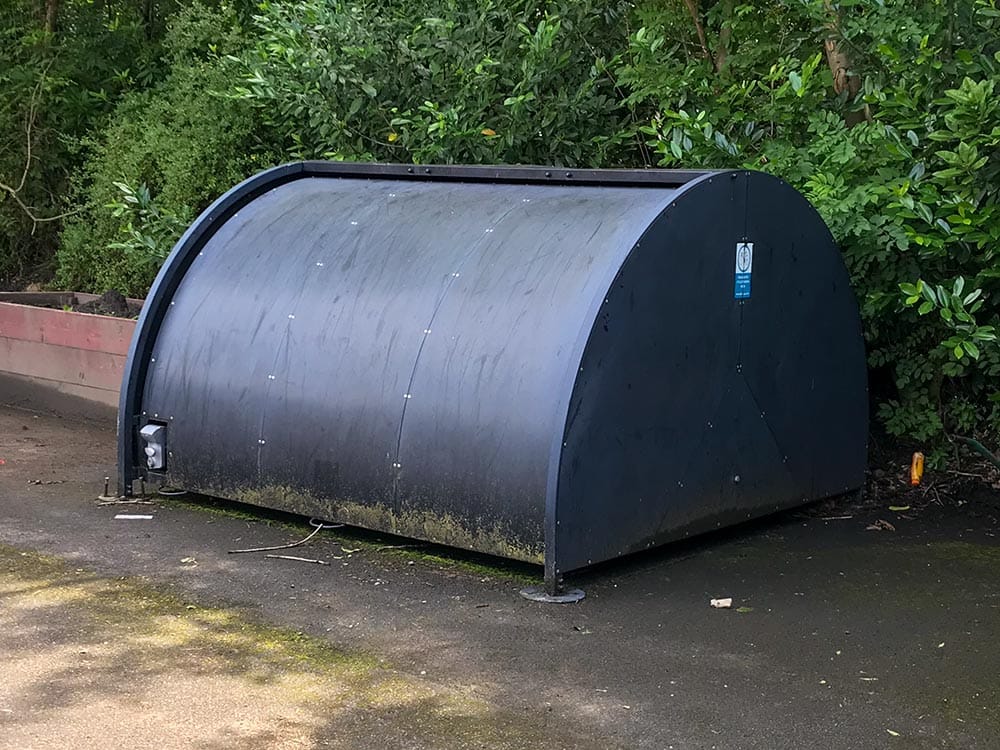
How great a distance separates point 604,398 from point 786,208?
4.97 ft

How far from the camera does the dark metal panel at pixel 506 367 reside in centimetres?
564

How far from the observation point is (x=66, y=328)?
31.7 feet

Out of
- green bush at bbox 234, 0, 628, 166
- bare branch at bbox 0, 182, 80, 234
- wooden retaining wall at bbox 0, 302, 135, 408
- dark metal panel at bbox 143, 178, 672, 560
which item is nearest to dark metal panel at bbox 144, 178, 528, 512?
dark metal panel at bbox 143, 178, 672, 560

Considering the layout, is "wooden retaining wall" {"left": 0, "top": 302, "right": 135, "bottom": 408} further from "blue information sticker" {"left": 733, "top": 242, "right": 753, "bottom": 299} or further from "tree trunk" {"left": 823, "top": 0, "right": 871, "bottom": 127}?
"tree trunk" {"left": 823, "top": 0, "right": 871, "bottom": 127}

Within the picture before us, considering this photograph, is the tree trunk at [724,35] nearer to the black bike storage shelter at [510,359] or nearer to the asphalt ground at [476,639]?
the black bike storage shelter at [510,359]

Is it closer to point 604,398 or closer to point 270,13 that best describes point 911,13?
point 604,398

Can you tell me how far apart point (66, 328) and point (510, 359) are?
16.0 feet

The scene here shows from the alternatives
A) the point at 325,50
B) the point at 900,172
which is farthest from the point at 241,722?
the point at 325,50

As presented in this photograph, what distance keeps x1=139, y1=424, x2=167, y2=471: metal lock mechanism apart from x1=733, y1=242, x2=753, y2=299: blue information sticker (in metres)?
2.86

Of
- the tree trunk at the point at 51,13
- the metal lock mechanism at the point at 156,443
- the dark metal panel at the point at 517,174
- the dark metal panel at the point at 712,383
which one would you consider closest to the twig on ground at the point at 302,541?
the metal lock mechanism at the point at 156,443

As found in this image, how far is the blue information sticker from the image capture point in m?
6.24

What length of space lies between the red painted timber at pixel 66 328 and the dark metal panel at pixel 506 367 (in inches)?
145

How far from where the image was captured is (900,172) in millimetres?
6895

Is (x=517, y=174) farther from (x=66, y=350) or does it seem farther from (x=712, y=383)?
(x=66, y=350)
